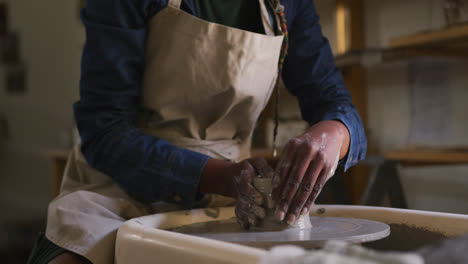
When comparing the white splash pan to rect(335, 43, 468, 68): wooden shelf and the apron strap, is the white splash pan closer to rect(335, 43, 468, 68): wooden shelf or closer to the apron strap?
the apron strap

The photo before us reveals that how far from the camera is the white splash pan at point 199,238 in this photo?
50cm

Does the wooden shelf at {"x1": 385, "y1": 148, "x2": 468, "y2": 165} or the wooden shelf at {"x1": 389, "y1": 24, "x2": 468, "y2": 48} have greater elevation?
the wooden shelf at {"x1": 389, "y1": 24, "x2": 468, "y2": 48}

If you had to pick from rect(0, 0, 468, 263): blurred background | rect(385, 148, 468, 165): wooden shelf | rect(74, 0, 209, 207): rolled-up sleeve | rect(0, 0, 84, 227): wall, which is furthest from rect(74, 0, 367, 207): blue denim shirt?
rect(0, 0, 84, 227): wall

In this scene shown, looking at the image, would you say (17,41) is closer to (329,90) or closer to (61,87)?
(61,87)

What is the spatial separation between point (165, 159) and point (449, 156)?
0.95m

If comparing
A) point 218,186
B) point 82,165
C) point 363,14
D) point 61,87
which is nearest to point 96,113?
point 82,165

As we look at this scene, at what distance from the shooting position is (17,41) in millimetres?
4117

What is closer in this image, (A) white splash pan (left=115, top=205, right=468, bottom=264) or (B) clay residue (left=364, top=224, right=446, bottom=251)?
(A) white splash pan (left=115, top=205, right=468, bottom=264)

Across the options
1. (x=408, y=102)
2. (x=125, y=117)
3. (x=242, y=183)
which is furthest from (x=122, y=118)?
(x=408, y=102)

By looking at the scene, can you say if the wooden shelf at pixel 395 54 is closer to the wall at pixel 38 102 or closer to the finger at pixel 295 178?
the finger at pixel 295 178

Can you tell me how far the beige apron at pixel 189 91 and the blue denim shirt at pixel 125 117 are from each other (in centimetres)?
3

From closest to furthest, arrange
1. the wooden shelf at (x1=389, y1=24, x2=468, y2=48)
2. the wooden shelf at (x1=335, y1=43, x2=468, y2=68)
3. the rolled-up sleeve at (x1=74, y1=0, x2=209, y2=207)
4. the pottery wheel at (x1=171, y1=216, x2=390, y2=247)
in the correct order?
the pottery wheel at (x1=171, y1=216, x2=390, y2=247)
the rolled-up sleeve at (x1=74, y1=0, x2=209, y2=207)
the wooden shelf at (x1=389, y1=24, x2=468, y2=48)
the wooden shelf at (x1=335, y1=43, x2=468, y2=68)

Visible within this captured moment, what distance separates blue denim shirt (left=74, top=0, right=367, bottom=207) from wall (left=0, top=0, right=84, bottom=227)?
2.92 meters

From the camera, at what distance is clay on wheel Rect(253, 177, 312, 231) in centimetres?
71
